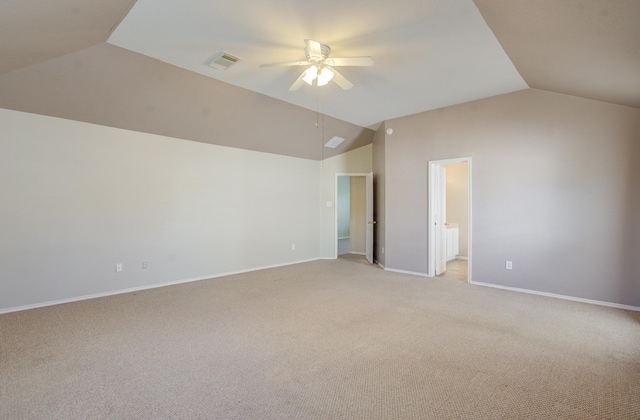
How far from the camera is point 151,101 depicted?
3943mm

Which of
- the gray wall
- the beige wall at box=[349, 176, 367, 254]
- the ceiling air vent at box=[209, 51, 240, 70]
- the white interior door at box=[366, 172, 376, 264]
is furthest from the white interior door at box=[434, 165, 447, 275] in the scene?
the ceiling air vent at box=[209, 51, 240, 70]

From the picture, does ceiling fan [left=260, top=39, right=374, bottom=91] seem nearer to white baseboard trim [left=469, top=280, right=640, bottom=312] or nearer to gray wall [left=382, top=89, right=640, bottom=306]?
gray wall [left=382, top=89, right=640, bottom=306]

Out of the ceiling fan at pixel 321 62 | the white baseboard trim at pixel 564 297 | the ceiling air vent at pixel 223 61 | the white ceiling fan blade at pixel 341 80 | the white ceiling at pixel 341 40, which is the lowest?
the white baseboard trim at pixel 564 297

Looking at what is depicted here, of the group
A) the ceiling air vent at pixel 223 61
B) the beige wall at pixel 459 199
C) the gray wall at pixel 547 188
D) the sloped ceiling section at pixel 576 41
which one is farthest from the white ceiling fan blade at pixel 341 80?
the beige wall at pixel 459 199

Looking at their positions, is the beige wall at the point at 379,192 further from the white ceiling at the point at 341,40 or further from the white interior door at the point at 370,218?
the white ceiling at the point at 341,40

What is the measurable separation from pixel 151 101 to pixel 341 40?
271 centimetres

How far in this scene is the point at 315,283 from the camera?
486 cm

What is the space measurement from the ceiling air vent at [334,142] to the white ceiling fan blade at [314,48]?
347cm

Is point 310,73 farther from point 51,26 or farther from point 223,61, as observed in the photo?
point 51,26

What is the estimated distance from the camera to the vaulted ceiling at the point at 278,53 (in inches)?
91.5

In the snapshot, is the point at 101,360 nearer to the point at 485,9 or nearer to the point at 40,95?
the point at 40,95

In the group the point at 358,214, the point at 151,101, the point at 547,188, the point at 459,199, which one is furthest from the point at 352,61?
the point at 459,199

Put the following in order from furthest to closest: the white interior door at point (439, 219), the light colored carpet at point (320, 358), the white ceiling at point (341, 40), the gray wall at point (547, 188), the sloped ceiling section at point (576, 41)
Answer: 1. the white interior door at point (439, 219)
2. the gray wall at point (547, 188)
3. the white ceiling at point (341, 40)
4. the sloped ceiling section at point (576, 41)
5. the light colored carpet at point (320, 358)

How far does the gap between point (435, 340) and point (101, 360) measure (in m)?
2.92
